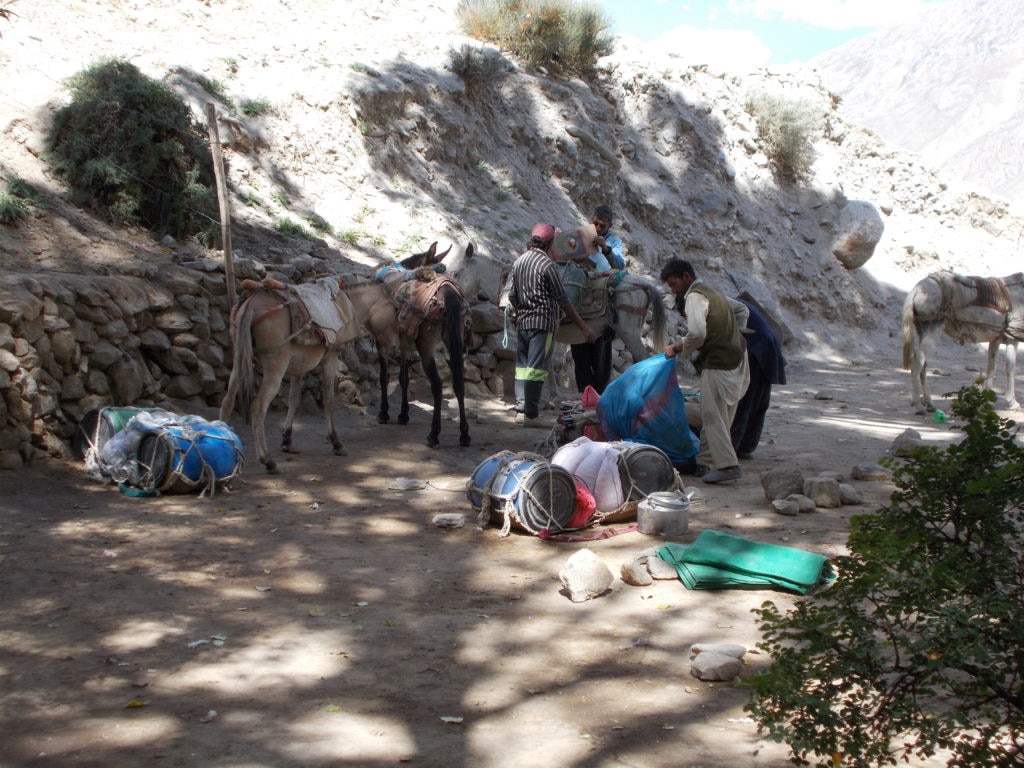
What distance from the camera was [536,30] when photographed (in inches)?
706

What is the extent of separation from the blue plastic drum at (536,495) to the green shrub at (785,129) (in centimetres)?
1681

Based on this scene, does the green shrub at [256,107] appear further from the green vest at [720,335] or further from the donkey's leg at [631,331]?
the green vest at [720,335]

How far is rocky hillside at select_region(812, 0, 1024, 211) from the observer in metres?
64.0

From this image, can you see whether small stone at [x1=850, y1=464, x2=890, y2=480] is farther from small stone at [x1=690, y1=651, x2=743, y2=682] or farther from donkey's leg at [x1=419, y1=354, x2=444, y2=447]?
small stone at [x1=690, y1=651, x2=743, y2=682]

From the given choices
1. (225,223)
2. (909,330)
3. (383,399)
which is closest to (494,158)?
(383,399)

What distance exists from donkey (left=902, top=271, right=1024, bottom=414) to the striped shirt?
520cm

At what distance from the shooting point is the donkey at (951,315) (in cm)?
1156

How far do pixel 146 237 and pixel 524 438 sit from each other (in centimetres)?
460

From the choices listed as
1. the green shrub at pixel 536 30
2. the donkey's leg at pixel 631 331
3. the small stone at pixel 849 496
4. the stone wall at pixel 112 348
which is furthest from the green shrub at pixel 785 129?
the small stone at pixel 849 496

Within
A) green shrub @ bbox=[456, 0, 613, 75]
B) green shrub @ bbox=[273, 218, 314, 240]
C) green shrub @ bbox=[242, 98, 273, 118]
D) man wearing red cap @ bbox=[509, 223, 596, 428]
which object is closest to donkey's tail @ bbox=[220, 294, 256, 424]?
man wearing red cap @ bbox=[509, 223, 596, 428]

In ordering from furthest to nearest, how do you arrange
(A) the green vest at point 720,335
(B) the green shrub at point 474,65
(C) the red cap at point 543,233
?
(B) the green shrub at point 474,65, (C) the red cap at point 543,233, (A) the green vest at point 720,335

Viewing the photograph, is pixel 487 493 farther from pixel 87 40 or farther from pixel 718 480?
pixel 87 40

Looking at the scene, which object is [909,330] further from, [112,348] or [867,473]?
[112,348]

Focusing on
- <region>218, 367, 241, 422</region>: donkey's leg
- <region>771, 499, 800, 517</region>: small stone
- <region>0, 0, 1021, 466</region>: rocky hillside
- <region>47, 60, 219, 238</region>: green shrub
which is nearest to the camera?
<region>771, 499, 800, 517</region>: small stone
